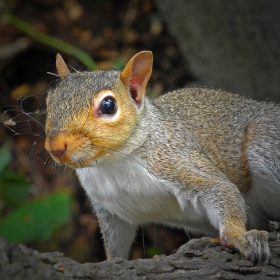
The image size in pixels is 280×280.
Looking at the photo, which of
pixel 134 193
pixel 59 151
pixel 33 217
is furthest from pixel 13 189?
pixel 59 151

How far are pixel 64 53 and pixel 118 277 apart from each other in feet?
10.5

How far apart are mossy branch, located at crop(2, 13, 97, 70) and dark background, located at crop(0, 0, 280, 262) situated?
4.0 inches

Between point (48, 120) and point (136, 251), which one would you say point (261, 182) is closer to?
point (48, 120)

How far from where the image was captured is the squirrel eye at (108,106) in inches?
88.5

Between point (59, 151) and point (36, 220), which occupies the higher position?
point (59, 151)

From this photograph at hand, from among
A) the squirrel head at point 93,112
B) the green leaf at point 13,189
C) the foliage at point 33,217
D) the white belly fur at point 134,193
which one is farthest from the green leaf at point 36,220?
the squirrel head at point 93,112

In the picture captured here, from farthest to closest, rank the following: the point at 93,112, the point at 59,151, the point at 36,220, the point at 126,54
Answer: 1. the point at 126,54
2. the point at 36,220
3. the point at 93,112
4. the point at 59,151

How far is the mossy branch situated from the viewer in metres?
4.43

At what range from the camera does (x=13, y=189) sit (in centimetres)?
356

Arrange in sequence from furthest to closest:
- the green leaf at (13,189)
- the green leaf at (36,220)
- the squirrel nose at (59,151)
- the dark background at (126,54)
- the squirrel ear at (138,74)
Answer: the dark background at (126,54) → the green leaf at (13,189) → the green leaf at (36,220) → the squirrel ear at (138,74) → the squirrel nose at (59,151)

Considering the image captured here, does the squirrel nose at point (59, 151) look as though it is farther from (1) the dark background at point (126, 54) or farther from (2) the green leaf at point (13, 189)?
(2) the green leaf at point (13, 189)

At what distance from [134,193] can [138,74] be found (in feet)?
1.61

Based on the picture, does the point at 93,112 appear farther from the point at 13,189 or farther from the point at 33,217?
the point at 13,189

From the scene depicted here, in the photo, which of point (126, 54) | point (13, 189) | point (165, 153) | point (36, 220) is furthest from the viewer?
point (126, 54)
